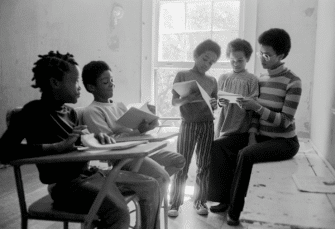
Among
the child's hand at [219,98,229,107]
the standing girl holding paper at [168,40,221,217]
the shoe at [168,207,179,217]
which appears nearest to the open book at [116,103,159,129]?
the standing girl holding paper at [168,40,221,217]

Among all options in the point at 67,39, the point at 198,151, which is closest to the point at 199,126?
the point at 198,151

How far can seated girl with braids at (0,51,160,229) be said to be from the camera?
1.37 m

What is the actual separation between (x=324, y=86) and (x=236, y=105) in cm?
Answer: 70

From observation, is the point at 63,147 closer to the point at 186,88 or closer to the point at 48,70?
the point at 48,70

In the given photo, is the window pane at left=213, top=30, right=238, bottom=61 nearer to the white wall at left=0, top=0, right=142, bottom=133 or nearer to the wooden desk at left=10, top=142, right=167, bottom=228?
the white wall at left=0, top=0, right=142, bottom=133

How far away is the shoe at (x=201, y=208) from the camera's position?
257cm

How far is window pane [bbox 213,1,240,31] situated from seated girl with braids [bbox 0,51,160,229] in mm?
2387

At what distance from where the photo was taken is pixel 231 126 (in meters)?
2.65

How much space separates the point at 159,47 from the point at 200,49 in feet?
4.67

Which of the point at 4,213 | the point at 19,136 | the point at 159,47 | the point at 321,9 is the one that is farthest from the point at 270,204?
the point at 159,47

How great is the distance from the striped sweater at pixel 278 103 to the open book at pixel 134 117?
78cm

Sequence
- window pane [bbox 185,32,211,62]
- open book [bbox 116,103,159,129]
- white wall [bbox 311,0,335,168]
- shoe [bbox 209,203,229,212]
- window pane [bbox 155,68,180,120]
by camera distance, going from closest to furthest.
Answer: open book [bbox 116,103,159,129] < white wall [bbox 311,0,335,168] < shoe [bbox 209,203,229,212] < window pane [bbox 185,32,211,62] < window pane [bbox 155,68,180,120]

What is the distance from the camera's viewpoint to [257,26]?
3469 mm

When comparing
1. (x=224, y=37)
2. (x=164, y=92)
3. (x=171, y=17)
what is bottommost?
(x=164, y=92)
